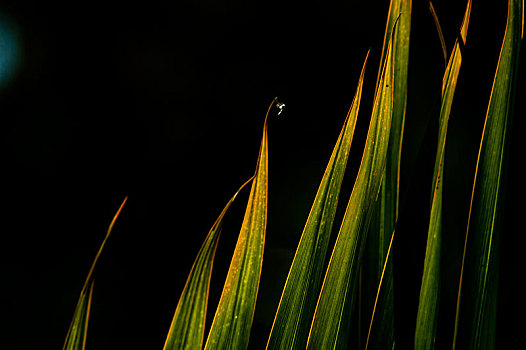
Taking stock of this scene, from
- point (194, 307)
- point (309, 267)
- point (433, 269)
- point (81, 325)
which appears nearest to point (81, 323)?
point (81, 325)

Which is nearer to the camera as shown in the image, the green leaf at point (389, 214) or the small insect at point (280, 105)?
the green leaf at point (389, 214)

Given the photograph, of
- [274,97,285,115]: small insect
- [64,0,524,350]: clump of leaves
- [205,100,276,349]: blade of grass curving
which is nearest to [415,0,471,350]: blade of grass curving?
[64,0,524,350]: clump of leaves

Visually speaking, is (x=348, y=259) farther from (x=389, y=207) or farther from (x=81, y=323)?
(x=81, y=323)

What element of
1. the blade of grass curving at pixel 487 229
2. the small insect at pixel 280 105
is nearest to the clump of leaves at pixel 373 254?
the blade of grass curving at pixel 487 229

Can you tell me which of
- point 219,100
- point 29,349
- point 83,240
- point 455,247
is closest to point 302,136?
point 219,100

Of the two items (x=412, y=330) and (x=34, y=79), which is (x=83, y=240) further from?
(x=412, y=330)

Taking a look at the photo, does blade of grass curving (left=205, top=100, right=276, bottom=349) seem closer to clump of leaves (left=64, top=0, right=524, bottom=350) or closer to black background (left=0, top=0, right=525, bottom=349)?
clump of leaves (left=64, top=0, right=524, bottom=350)

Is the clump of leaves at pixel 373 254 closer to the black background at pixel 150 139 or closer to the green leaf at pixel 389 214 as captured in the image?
the green leaf at pixel 389 214
